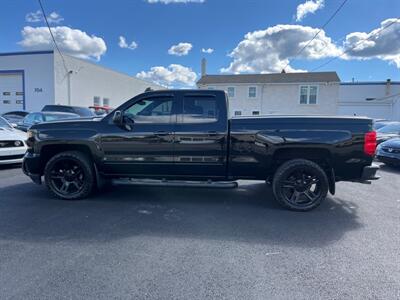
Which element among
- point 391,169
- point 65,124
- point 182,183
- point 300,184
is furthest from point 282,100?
point 65,124

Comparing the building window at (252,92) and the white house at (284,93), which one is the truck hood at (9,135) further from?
the building window at (252,92)

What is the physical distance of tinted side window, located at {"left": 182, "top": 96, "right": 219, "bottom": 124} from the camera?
4.91 meters

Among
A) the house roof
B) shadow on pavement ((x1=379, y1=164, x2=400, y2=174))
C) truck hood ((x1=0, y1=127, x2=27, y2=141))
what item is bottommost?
shadow on pavement ((x1=379, y1=164, x2=400, y2=174))

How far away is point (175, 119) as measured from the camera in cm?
495

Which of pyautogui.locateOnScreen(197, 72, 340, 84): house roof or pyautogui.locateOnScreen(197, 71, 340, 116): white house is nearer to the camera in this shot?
pyautogui.locateOnScreen(197, 71, 340, 116): white house

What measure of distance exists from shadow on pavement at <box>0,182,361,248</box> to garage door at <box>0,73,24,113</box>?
21.7 m

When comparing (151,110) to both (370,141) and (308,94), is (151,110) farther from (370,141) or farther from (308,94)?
(308,94)

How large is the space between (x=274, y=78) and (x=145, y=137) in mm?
25291

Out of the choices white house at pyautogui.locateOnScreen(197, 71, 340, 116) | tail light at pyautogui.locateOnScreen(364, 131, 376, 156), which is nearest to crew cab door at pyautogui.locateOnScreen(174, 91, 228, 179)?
tail light at pyautogui.locateOnScreen(364, 131, 376, 156)

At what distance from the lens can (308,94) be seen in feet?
88.2

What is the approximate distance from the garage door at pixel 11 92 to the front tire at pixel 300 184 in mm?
25331

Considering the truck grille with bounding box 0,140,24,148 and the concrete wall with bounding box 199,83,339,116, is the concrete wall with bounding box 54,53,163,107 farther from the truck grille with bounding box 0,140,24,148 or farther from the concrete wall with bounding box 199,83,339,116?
the truck grille with bounding box 0,140,24,148

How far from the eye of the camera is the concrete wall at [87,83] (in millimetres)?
23453

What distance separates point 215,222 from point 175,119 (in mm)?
1884
